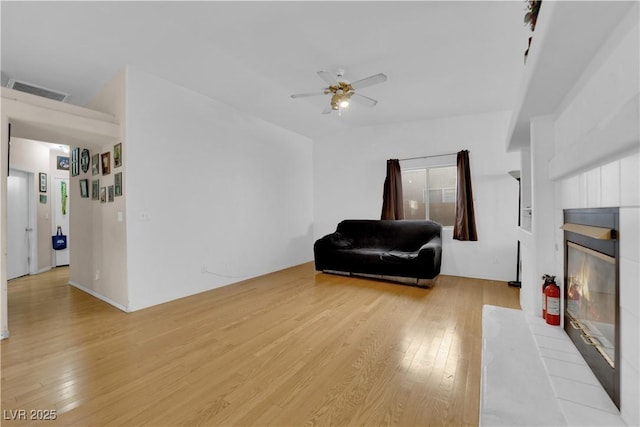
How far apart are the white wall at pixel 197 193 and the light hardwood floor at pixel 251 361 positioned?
0.50 meters

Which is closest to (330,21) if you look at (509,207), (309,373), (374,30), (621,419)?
(374,30)

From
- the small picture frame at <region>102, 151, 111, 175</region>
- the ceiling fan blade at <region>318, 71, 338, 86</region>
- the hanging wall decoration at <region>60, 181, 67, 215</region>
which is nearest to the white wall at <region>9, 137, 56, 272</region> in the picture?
the hanging wall decoration at <region>60, 181, 67, 215</region>

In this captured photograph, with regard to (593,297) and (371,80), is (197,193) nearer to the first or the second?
(371,80)

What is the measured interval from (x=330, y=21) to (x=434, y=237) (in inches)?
135

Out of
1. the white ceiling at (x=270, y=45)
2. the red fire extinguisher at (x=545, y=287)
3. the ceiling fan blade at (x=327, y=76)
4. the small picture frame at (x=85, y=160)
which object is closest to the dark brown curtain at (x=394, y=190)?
the white ceiling at (x=270, y=45)

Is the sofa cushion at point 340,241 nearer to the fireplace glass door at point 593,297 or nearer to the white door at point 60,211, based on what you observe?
the fireplace glass door at point 593,297

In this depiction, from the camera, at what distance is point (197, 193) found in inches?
153

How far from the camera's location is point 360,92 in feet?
13.0

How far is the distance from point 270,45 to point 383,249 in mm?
3476

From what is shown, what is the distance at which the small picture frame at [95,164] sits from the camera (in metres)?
3.64

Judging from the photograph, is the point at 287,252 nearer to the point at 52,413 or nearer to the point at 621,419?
the point at 52,413

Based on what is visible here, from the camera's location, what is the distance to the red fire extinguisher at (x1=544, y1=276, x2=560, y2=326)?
2.15m

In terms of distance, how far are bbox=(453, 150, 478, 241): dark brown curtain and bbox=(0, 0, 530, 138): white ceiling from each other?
102 centimetres

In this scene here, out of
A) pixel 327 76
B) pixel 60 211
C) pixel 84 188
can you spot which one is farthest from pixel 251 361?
pixel 60 211
